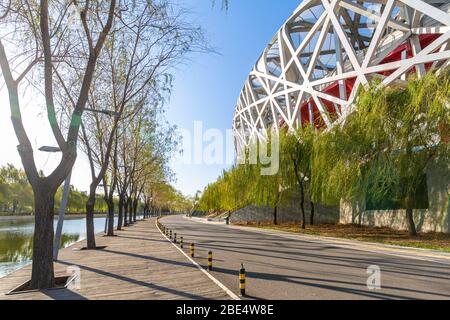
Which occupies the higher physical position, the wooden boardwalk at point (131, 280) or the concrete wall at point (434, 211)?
the concrete wall at point (434, 211)

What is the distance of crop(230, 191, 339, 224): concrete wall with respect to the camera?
3684 cm

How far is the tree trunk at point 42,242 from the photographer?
323 inches

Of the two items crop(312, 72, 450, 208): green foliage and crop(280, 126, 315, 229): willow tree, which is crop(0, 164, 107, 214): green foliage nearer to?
crop(280, 126, 315, 229): willow tree

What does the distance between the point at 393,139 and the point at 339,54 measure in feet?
55.3

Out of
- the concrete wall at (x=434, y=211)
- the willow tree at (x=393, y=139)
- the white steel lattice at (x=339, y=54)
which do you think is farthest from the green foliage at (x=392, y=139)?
the white steel lattice at (x=339, y=54)

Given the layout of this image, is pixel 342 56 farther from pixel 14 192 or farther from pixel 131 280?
pixel 14 192

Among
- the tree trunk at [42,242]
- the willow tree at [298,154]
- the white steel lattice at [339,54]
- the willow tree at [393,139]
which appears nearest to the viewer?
the tree trunk at [42,242]

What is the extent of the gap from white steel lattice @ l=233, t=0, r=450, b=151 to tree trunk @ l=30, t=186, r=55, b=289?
20031mm

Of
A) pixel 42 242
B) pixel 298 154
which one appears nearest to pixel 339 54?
pixel 298 154

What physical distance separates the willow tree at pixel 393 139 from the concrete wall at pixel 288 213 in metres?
14.6

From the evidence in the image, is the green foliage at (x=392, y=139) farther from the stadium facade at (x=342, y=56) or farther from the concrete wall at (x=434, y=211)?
the stadium facade at (x=342, y=56)


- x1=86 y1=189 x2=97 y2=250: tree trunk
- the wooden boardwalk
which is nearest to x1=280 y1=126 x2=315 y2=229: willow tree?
x1=86 y1=189 x2=97 y2=250: tree trunk
